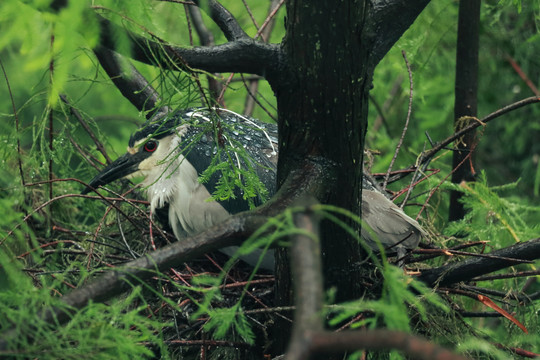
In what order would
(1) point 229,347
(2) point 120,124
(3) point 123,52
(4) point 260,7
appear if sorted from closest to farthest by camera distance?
(3) point 123,52
(1) point 229,347
(4) point 260,7
(2) point 120,124

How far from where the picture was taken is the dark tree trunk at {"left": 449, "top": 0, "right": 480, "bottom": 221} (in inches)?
116

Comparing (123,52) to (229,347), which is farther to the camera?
(229,347)

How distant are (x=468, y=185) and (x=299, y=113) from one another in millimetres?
1340

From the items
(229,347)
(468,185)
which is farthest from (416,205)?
(229,347)

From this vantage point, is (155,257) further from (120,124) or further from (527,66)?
(527,66)

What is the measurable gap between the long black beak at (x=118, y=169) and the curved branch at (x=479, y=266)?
55.1 inches

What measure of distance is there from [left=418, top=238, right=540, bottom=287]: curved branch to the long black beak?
55.1 inches

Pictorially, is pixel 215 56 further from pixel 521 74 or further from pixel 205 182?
pixel 521 74

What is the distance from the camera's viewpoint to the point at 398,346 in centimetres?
104

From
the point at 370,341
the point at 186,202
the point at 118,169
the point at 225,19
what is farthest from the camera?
the point at 118,169

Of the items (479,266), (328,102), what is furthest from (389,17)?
(479,266)

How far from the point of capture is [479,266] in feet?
6.91

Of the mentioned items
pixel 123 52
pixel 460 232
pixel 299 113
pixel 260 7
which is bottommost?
pixel 460 232

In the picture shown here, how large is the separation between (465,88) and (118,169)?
4.77ft
